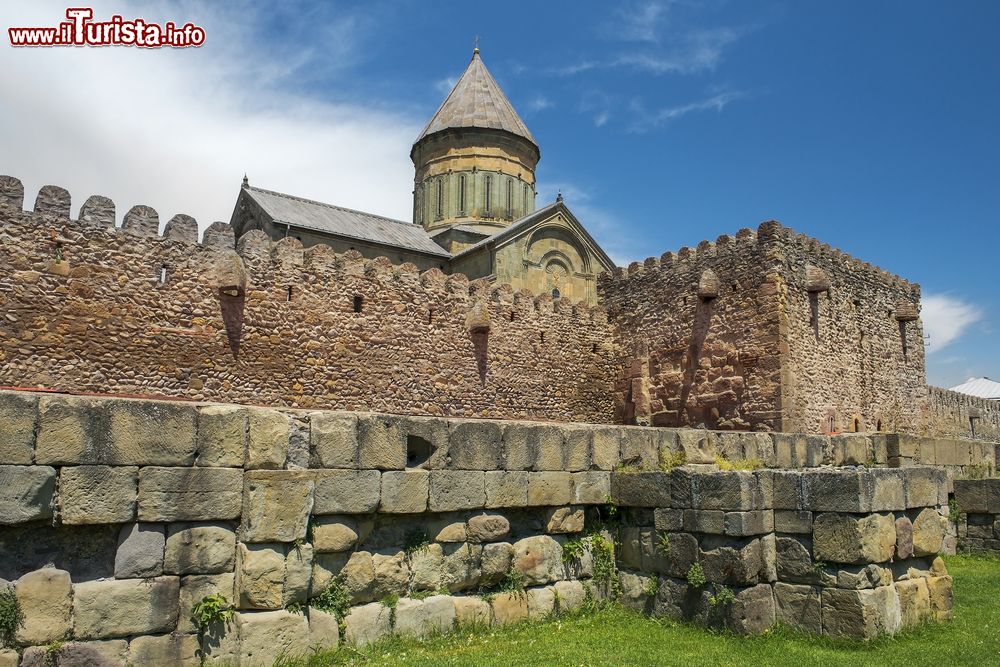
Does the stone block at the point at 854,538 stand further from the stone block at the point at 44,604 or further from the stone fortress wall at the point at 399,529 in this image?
the stone block at the point at 44,604

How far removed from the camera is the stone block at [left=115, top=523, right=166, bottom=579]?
5.07 metres

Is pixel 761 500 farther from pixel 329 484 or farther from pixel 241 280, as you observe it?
pixel 241 280

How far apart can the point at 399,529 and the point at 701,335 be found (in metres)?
10.7

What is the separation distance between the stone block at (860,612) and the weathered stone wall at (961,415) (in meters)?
14.6

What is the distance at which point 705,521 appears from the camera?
279 inches

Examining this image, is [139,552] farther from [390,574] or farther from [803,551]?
[803,551]

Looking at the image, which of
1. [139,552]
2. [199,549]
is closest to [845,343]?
[199,549]

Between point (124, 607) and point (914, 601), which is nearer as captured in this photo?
point (124, 607)

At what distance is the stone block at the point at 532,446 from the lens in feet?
23.2

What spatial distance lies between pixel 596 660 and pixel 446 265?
64.1 feet

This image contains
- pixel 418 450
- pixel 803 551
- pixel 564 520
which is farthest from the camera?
pixel 564 520

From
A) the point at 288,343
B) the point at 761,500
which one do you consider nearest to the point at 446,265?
the point at 288,343

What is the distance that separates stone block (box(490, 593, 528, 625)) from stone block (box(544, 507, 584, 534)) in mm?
707

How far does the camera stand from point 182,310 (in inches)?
478
